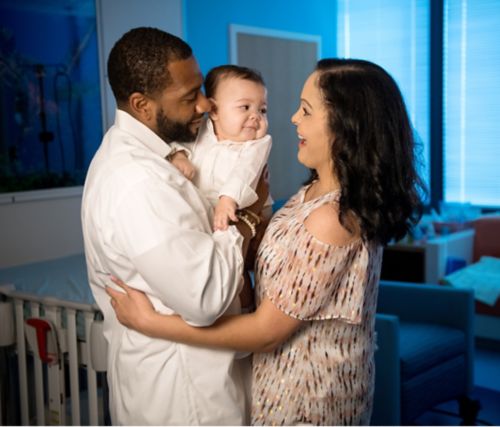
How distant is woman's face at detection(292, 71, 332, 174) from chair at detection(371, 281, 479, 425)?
1.39m

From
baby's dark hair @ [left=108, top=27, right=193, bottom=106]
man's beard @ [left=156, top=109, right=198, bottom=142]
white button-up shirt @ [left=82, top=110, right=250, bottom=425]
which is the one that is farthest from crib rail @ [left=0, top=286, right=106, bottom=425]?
baby's dark hair @ [left=108, top=27, right=193, bottom=106]

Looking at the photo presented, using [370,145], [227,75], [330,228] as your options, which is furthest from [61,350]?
[370,145]

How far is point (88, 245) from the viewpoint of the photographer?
1.44 m

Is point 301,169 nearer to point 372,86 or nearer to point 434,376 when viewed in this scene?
point 434,376

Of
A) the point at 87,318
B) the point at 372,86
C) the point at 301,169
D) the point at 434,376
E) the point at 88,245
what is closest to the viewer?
the point at 372,86

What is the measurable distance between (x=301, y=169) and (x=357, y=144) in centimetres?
406

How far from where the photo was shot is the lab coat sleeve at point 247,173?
147 cm

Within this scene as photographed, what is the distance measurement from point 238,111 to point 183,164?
9.1 inches

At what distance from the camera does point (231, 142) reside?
1615 millimetres

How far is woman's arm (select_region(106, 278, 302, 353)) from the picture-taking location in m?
1.31

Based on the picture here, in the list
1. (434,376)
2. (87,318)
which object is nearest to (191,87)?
(87,318)

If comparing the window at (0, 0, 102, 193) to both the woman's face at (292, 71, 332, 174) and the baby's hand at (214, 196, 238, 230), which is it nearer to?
the baby's hand at (214, 196, 238, 230)

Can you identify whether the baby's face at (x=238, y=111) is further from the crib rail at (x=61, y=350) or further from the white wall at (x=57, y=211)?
the white wall at (x=57, y=211)

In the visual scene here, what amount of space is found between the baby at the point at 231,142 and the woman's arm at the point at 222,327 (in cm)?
28
